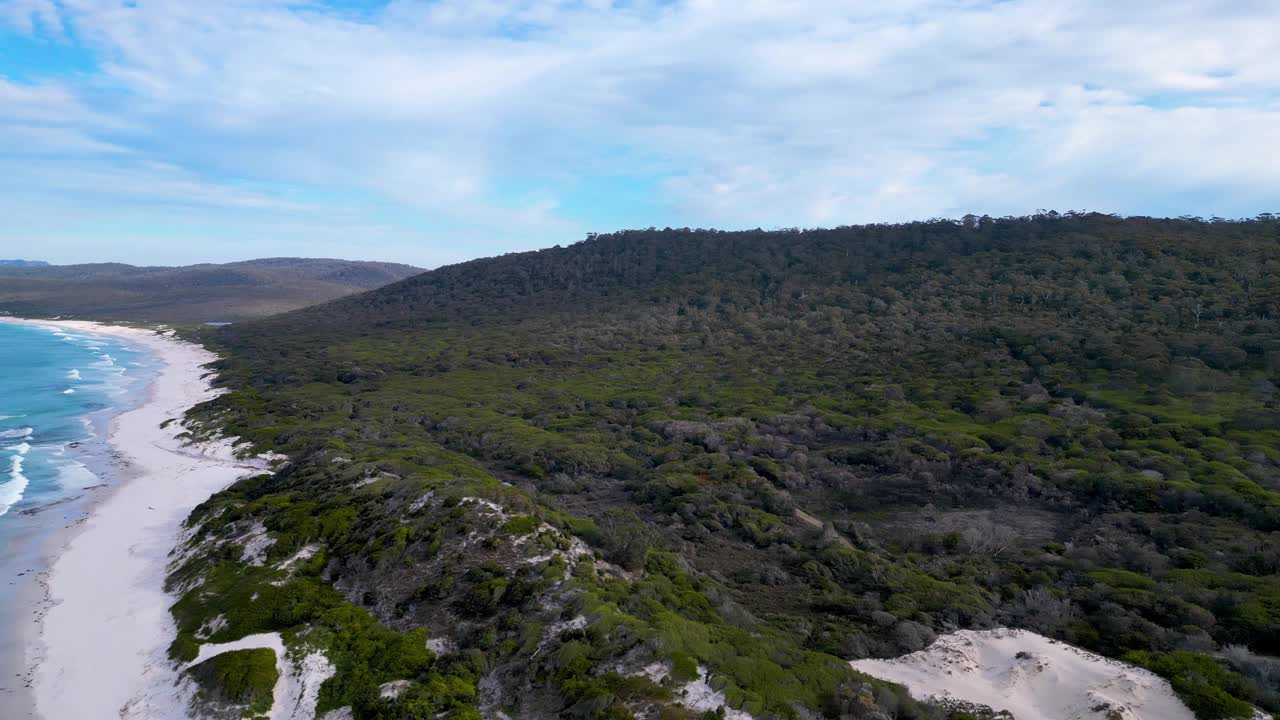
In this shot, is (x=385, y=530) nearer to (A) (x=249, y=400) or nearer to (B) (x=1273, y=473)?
(B) (x=1273, y=473)

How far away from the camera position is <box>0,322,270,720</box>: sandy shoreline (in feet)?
45.9

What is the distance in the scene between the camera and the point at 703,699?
1122 cm

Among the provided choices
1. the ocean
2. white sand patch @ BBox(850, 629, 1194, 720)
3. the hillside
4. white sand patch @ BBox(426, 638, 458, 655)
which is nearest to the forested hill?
white sand patch @ BBox(426, 638, 458, 655)

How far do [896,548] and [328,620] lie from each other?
16.5 m

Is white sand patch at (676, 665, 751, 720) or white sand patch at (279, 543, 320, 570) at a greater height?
white sand patch at (676, 665, 751, 720)

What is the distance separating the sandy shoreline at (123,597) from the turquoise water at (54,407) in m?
2.55

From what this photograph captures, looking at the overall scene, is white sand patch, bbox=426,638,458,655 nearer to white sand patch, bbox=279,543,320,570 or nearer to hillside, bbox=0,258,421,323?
white sand patch, bbox=279,543,320,570

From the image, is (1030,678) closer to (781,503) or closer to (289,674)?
(781,503)

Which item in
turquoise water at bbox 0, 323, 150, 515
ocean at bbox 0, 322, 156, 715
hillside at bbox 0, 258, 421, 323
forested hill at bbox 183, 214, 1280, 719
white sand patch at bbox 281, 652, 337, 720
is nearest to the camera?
white sand patch at bbox 281, 652, 337, 720

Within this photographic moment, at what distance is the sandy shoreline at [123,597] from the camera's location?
14.0 meters

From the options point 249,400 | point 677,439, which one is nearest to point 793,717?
point 677,439

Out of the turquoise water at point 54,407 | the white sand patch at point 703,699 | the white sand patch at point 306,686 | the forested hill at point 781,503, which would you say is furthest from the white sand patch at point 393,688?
the turquoise water at point 54,407

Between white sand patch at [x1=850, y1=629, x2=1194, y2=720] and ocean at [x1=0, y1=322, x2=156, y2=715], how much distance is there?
1879 cm

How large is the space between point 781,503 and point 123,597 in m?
20.5
